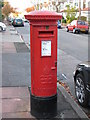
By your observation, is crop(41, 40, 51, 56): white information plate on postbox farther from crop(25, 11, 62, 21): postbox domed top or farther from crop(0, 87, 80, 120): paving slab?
crop(0, 87, 80, 120): paving slab

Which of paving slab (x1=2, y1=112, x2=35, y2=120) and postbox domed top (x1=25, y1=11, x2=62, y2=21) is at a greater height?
postbox domed top (x1=25, y1=11, x2=62, y2=21)

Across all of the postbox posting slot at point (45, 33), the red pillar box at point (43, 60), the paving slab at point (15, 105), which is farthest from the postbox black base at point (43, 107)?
the postbox posting slot at point (45, 33)

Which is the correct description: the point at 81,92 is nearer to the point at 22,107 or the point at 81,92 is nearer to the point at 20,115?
the point at 22,107

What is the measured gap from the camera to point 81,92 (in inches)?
217

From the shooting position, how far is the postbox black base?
180 inches

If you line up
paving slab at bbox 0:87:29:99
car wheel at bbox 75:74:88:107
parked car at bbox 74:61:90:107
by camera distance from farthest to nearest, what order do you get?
1. paving slab at bbox 0:87:29:99
2. car wheel at bbox 75:74:88:107
3. parked car at bbox 74:61:90:107

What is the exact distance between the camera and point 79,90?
18.5ft

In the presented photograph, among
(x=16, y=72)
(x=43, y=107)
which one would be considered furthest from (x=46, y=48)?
(x=16, y=72)

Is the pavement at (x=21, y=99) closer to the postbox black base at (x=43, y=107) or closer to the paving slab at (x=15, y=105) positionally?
the paving slab at (x=15, y=105)

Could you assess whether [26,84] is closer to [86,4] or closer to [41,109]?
[41,109]

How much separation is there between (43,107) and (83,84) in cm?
121

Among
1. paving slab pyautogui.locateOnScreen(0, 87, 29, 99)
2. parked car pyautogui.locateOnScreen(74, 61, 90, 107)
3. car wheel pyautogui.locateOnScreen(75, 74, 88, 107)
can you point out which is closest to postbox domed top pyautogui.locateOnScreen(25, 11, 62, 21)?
parked car pyautogui.locateOnScreen(74, 61, 90, 107)

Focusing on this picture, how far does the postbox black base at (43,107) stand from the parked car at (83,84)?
34.9 inches

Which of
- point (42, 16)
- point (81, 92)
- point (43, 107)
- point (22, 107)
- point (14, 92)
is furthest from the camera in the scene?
point (14, 92)
